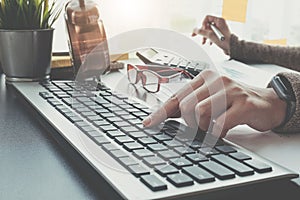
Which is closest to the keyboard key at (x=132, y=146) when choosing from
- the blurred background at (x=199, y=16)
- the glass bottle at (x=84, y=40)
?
the glass bottle at (x=84, y=40)

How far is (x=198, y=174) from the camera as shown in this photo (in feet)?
1.71

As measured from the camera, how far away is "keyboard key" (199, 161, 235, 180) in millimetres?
523

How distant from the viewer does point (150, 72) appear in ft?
3.45

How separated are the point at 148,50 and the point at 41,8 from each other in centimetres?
28

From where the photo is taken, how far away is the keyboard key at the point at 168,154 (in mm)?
578

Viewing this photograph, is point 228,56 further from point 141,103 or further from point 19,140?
point 19,140

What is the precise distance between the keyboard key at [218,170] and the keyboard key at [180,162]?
2 cm

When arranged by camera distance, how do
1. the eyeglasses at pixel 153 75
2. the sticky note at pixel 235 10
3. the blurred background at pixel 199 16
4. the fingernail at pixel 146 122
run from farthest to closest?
1. the sticky note at pixel 235 10
2. the blurred background at pixel 199 16
3. the eyeglasses at pixel 153 75
4. the fingernail at pixel 146 122

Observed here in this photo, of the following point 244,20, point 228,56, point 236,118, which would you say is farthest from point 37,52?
point 244,20

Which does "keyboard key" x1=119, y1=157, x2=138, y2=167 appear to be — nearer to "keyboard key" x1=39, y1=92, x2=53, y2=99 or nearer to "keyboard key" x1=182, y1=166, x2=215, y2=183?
"keyboard key" x1=182, y1=166, x2=215, y2=183

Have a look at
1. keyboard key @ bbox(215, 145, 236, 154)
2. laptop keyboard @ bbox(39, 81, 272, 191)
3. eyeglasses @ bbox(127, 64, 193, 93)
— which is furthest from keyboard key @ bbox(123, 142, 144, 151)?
eyeglasses @ bbox(127, 64, 193, 93)

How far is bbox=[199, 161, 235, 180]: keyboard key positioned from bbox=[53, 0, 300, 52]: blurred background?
3.03ft

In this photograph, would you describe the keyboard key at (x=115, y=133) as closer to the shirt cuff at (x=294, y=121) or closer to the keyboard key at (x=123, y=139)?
the keyboard key at (x=123, y=139)

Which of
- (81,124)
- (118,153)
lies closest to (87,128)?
(81,124)
